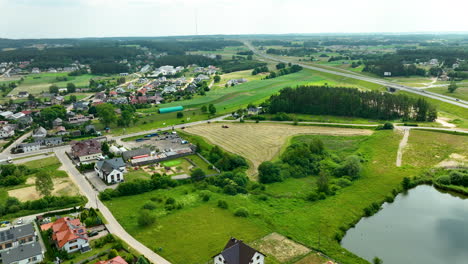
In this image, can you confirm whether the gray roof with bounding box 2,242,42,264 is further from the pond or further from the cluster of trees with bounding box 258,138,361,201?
the pond

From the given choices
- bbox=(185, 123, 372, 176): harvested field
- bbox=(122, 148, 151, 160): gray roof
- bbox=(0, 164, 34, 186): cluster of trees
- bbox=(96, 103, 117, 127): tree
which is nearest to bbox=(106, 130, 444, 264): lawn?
bbox=(185, 123, 372, 176): harvested field

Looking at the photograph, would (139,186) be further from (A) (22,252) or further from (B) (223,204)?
(A) (22,252)

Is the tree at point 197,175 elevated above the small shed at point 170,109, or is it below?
below

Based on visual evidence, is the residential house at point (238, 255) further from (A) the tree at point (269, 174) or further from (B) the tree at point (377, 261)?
(A) the tree at point (269, 174)

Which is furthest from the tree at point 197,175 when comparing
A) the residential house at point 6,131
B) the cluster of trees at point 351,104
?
the residential house at point 6,131

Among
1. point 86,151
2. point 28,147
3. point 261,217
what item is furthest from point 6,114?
point 261,217

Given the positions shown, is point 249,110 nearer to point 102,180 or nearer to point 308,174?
point 308,174
